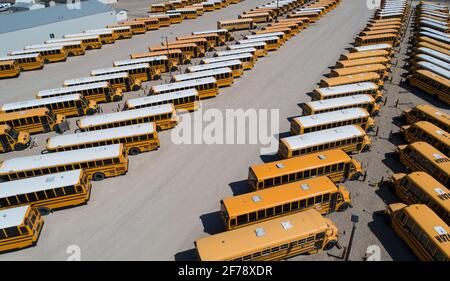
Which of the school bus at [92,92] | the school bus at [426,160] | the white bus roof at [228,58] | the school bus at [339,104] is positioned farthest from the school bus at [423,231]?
the school bus at [92,92]

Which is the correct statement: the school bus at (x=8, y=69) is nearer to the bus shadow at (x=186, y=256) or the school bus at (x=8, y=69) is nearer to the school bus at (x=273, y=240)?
the bus shadow at (x=186, y=256)

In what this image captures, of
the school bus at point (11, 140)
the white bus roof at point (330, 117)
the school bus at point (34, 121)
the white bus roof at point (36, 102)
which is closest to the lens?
the white bus roof at point (330, 117)

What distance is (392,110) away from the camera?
36375 mm

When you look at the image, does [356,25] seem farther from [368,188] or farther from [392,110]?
[368,188]

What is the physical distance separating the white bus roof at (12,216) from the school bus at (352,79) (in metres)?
33.8

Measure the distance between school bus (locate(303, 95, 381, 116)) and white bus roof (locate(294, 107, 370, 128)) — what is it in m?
1.26

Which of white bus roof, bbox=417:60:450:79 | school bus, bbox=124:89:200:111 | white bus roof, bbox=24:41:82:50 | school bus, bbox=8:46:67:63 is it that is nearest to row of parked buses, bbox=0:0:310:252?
school bus, bbox=124:89:200:111

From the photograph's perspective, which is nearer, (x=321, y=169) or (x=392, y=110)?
(x=321, y=169)

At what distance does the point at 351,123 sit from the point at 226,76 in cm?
1931

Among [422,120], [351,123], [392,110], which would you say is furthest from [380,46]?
[351,123]

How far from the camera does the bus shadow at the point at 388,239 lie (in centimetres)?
1924

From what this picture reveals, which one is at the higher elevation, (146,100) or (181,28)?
(181,28)

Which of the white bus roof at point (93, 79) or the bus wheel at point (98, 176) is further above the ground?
the white bus roof at point (93, 79)
